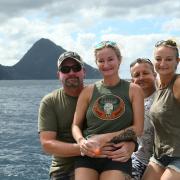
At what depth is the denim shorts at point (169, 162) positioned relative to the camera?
5434 mm

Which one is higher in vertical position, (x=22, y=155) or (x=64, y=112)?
(x=64, y=112)

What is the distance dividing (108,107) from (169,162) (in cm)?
110

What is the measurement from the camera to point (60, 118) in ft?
19.4

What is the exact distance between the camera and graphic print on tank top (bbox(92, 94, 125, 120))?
5473 millimetres

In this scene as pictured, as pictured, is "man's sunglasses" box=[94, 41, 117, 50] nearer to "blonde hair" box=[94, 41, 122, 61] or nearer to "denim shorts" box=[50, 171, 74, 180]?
"blonde hair" box=[94, 41, 122, 61]

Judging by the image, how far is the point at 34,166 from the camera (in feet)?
82.3

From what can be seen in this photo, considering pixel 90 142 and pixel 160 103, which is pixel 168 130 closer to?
pixel 160 103

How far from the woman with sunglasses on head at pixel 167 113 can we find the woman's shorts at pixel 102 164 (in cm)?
51

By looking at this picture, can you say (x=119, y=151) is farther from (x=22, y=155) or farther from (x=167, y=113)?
(x=22, y=155)

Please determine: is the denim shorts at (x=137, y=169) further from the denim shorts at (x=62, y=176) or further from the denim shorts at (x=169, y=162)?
the denim shorts at (x=62, y=176)

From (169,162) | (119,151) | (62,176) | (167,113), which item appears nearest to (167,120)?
(167,113)

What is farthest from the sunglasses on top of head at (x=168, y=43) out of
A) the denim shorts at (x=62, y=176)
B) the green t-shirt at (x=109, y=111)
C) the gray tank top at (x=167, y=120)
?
the denim shorts at (x=62, y=176)

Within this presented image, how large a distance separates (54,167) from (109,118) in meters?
1.24

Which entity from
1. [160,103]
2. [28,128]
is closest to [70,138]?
[160,103]
